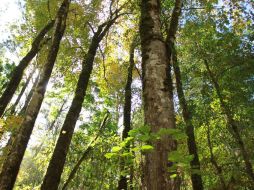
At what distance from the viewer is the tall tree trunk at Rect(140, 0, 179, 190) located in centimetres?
282

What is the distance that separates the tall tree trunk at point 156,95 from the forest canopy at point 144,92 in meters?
0.01

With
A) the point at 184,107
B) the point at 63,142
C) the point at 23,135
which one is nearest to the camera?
the point at 23,135

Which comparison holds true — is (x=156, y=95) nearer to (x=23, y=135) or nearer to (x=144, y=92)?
(x=144, y=92)

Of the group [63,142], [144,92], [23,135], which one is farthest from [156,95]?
[63,142]

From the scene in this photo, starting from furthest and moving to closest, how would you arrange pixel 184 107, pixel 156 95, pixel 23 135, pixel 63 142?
pixel 184 107
pixel 63 142
pixel 23 135
pixel 156 95

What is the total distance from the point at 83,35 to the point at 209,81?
24.5ft

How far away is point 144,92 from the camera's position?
346 cm

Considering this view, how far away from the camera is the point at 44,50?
17.7 m

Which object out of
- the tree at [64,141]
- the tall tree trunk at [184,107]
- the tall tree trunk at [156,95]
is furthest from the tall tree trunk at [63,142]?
the tall tree trunk at [156,95]

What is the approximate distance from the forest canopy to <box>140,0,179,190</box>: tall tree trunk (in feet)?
0.04

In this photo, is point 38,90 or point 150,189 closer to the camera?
point 150,189

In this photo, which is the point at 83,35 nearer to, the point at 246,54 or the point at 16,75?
the point at 16,75

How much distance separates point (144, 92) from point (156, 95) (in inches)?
7.3

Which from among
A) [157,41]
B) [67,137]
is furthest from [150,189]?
[67,137]
